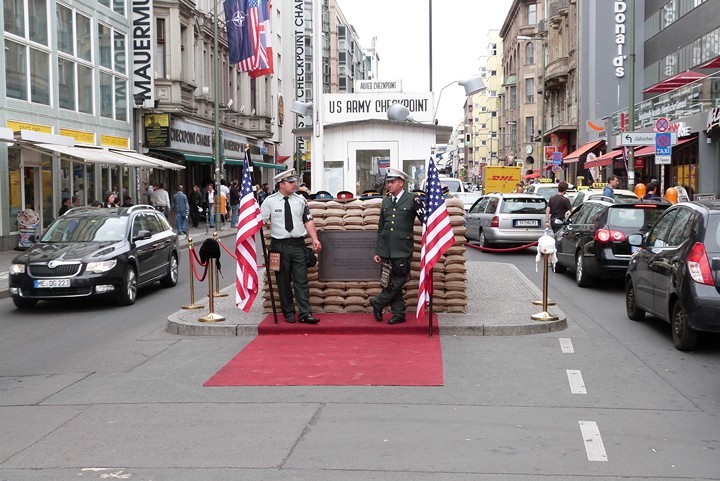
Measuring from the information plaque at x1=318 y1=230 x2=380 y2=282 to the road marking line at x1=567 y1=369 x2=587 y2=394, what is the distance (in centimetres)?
360

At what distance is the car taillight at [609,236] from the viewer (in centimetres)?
1455

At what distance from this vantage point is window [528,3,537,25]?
87875mm

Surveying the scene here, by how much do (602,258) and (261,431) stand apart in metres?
9.59

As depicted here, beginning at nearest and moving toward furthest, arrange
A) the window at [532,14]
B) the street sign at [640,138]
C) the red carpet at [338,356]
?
the red carpet at [338,356] < the street sign at [640,138] < the window at [532,14]

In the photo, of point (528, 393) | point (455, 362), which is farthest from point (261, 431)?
point (455, 362)

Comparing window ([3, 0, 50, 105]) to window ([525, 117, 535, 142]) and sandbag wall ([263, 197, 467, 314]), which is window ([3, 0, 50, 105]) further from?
window ([525, 117, 535, 142])

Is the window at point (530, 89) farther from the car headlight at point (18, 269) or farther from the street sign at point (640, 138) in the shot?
the car headlight at point (18, 269)

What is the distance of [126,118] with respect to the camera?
34.0 m

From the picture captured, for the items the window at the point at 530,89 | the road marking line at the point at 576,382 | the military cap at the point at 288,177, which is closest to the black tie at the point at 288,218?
the military cap at the point at 288,177

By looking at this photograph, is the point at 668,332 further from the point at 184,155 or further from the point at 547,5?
the point at 547,5

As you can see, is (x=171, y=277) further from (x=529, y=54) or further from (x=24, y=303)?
(x=529, y=54)

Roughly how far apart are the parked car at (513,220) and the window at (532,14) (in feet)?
228

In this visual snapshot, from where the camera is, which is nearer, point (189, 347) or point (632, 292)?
point (189, 347)

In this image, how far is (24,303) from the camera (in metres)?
13.8
